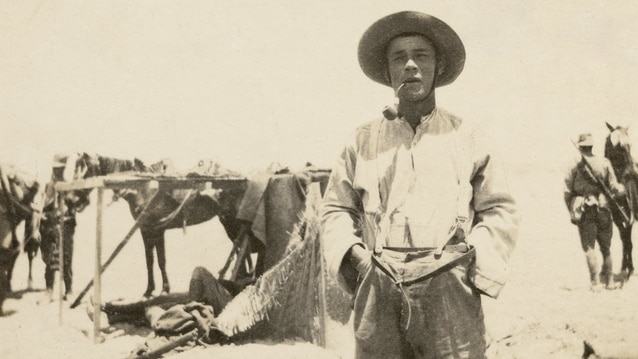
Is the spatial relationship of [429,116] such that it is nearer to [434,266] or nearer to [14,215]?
[434,266]

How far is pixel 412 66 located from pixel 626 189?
19.2ft

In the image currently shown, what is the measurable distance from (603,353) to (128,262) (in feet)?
37.7

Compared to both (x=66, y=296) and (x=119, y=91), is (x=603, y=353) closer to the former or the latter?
(x=119, y=91)

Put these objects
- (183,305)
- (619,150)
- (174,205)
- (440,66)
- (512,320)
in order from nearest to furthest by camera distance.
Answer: (440,66) → (512,320) → (183,305) → (619,150) → (174,205)

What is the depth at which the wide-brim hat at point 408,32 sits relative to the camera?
79.4 inches

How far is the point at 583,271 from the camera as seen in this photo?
28.3 feet

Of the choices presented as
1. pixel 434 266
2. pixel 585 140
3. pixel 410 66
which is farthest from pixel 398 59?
pixel 585 140

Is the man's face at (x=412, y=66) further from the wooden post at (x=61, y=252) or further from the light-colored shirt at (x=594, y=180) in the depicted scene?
the wooden post at (x=61, y=252)

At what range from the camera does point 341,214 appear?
6.41 ft

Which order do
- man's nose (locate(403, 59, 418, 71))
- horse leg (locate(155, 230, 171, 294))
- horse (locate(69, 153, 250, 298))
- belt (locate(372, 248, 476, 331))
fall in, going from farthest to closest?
horse leg (locate(155, 230, 171, 294)) < horse (locate(69, 153, 250, 298)) < man's nose (locate(403, 59, 418, 71)) < belt (locate(372, 248, 476, 331))

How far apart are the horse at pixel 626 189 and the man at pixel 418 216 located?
5.26 m

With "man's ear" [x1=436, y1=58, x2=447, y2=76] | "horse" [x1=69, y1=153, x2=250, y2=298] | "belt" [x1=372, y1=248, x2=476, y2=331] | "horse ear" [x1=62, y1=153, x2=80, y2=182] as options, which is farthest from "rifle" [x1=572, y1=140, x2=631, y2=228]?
"horse ear" [x1=62, y1=153, x2=80, y2=182]

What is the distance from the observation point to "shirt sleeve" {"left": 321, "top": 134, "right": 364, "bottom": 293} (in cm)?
185

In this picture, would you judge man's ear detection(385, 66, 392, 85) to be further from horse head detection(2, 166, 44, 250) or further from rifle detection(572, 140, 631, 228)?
horse head detection(2, 166, 44, 250)
